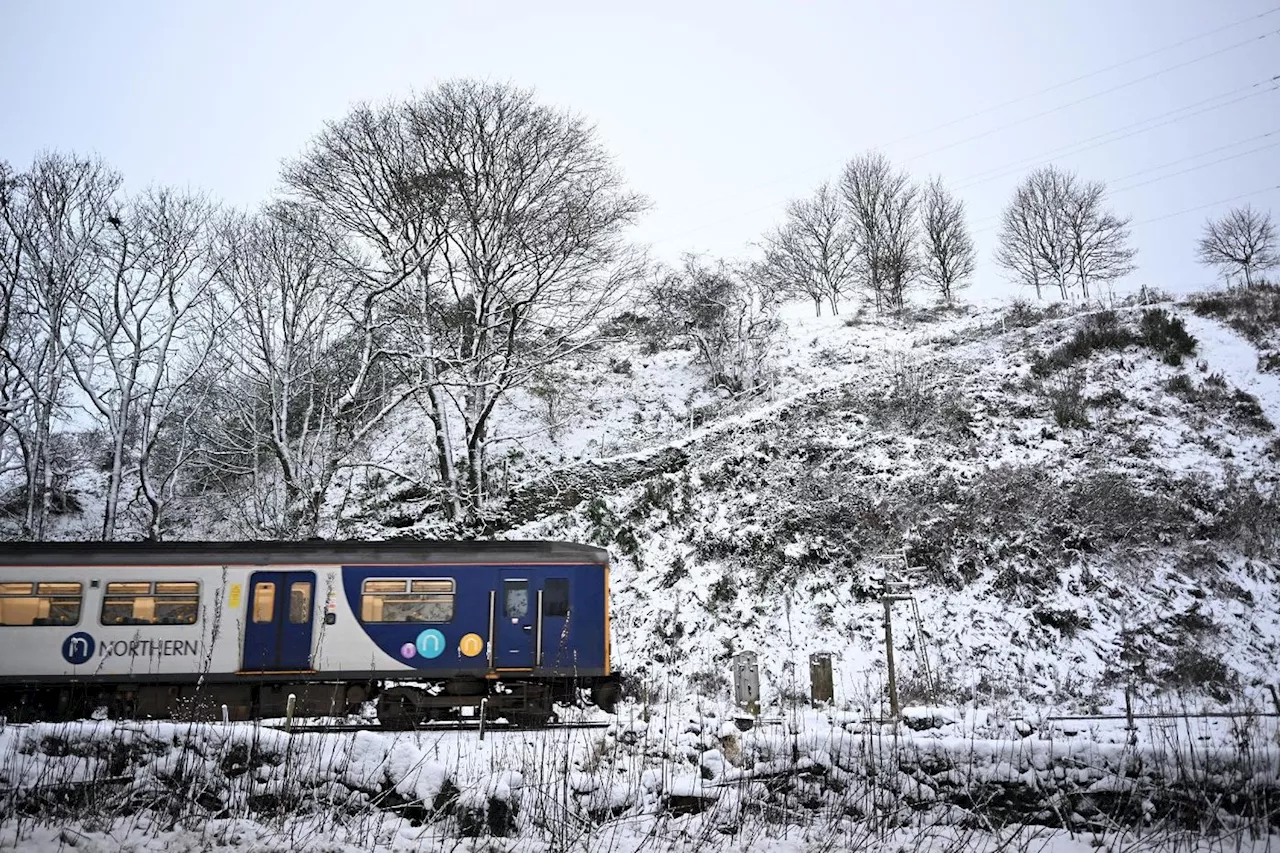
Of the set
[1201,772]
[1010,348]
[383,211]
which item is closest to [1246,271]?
[1010,348]

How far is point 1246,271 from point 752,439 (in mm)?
35135

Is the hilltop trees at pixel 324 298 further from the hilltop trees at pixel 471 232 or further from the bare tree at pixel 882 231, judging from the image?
the bare tree at pixel 882 231

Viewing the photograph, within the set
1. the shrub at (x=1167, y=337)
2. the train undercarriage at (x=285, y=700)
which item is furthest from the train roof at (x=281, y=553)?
the shrub at (x=1167, y=337)

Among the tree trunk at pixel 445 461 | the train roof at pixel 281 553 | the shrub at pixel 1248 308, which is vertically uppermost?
the shrub at pixel 1248 308

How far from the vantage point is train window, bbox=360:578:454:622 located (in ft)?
44.7

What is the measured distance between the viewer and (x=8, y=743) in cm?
713

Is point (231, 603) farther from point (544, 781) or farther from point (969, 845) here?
point (969, 845)

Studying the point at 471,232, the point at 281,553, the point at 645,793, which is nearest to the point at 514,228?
the point at 471,232

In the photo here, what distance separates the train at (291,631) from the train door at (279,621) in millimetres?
20

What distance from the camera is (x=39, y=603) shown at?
522 inches

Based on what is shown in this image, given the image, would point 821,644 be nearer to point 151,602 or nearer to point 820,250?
point 151,602

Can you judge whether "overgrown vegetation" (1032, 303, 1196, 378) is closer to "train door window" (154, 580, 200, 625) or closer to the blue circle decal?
the blue circle decal

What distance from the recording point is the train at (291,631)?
1319 cm

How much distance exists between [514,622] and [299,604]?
3.44 m
